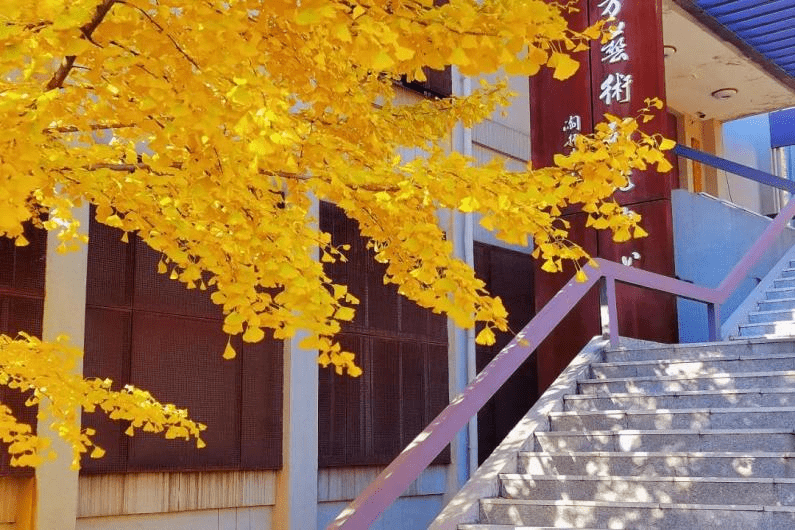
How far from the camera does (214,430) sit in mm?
8750

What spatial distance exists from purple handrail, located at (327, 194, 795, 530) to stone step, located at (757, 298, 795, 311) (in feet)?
4.56

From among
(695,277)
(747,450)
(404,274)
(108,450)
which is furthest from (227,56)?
(695,277)

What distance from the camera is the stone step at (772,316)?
10750mm

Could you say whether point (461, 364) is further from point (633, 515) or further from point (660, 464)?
point (633, 515)

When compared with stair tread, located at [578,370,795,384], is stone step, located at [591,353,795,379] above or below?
above

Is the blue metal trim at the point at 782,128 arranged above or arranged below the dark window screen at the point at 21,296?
above

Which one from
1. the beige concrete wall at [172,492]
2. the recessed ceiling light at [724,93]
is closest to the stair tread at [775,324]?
the beige concrete wall at [172,492]

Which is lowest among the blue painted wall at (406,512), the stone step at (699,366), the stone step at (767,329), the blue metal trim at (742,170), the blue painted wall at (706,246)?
the blue painted wall at (406,512)

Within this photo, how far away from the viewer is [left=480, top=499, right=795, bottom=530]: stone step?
5066 mm

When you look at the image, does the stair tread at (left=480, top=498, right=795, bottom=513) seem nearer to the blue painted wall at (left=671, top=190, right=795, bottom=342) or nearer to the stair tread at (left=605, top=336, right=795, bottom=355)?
the stair tread at (left=605, top=336, right=795, bottom=355)

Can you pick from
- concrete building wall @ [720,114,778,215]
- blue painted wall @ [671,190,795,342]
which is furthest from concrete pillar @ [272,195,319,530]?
concrete building wall @ [720,114,778,215]

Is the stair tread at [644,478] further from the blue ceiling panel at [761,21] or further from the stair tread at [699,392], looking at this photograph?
the blue ceiling panel at [761,21]

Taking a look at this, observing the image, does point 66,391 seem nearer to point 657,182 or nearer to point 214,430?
point 214,430

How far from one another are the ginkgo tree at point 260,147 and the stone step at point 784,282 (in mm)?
8057
